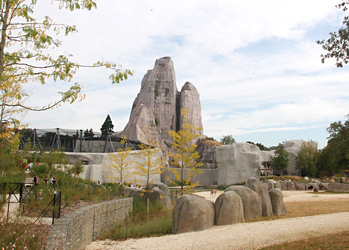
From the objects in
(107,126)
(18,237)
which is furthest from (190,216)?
(107,126)

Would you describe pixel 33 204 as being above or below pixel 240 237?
above

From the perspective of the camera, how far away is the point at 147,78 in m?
71.7

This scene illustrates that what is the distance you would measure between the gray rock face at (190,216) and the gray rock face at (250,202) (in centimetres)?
233

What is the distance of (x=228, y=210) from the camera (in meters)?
10.4

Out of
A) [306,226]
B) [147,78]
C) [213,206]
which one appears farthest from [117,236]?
[147,78]

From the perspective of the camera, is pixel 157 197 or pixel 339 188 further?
pixel 339 188

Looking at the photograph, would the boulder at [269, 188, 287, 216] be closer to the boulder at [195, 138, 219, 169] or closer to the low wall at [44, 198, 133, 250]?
the low wall at [44, 198, 133, 250]

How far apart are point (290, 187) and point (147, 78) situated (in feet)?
158

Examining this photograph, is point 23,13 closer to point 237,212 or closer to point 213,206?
point 213,206

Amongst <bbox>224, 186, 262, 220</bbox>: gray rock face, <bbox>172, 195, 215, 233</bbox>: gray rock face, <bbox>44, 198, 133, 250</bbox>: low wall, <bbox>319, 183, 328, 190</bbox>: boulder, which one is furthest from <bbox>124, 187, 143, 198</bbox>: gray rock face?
<bbox>319, 183, 328, 190</bbox>: boulder

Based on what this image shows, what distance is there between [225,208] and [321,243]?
3.74 meters

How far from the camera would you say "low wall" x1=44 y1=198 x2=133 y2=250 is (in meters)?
5.78

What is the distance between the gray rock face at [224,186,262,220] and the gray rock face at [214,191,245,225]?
2.70 ft

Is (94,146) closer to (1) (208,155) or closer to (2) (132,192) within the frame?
(1) (208,155)
